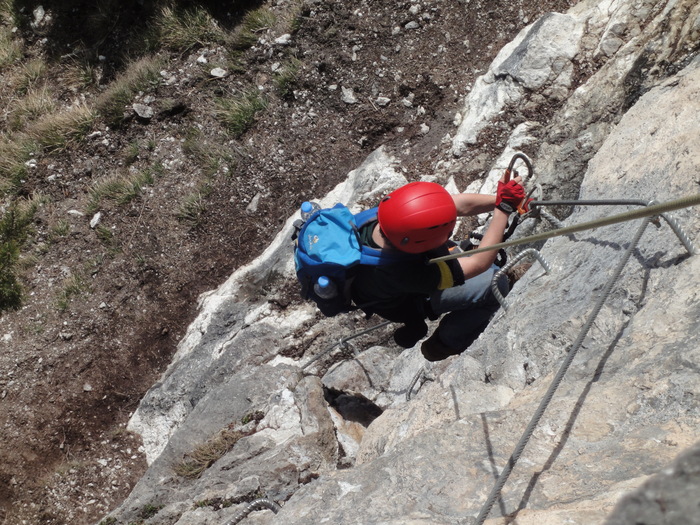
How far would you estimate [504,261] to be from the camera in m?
4.33

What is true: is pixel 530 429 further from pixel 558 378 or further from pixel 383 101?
pixel 383 101

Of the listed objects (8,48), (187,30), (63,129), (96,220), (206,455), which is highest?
(8,48)

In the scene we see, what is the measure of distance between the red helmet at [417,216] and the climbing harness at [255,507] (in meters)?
1.76

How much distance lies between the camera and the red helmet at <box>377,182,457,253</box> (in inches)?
127

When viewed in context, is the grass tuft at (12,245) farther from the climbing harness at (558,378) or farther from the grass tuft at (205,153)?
the climbing harness at (558,378)

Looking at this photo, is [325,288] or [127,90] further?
[127,90]

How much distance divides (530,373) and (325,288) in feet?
4.35

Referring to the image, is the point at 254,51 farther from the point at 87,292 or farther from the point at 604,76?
the point at 604,76

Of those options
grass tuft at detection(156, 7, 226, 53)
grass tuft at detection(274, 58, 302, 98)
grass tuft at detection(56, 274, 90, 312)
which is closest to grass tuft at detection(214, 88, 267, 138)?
grass tuft at detection(274, 58, 302, 98)

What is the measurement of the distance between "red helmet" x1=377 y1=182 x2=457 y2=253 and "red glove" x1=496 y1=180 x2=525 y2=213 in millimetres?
549

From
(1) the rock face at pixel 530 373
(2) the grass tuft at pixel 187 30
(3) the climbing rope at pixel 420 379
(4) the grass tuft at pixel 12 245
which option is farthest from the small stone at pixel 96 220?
(3) the climbing rope at pixel 420 379

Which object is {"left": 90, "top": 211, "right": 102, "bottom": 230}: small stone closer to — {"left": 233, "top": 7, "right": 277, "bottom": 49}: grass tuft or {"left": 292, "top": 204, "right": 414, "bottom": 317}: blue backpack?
{"left": 233, "top": 7, "right": 277, "bottom": 49}: grass tuft

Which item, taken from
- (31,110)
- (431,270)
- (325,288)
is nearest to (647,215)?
(431,270)

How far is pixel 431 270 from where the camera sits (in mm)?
3611
